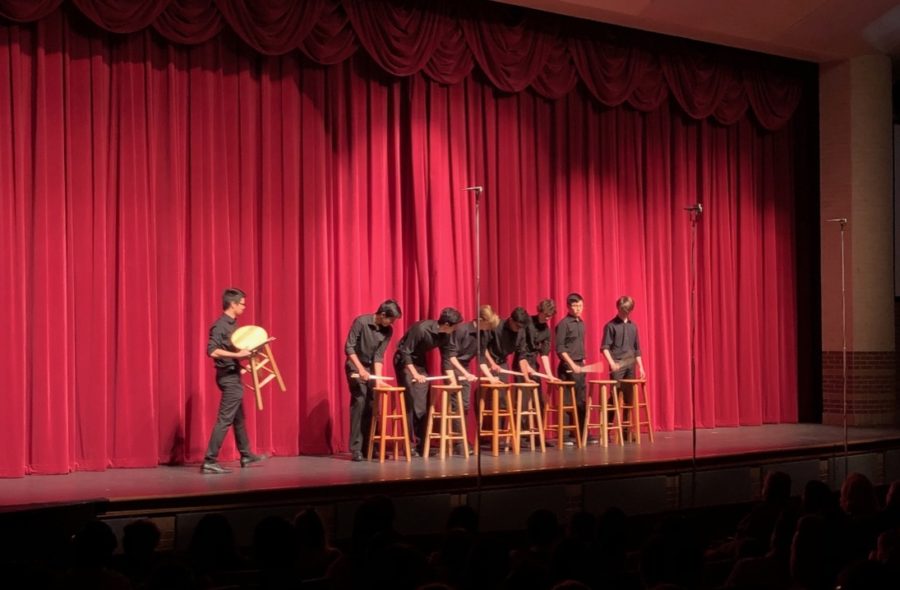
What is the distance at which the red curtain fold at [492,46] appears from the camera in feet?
30.9

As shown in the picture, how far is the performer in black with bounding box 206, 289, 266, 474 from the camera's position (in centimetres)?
855

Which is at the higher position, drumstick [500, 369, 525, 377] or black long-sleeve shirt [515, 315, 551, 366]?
black long-sleeve shirt [515, 315, 551, 366]

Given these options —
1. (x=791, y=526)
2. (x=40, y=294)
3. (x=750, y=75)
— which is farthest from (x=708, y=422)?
(x=791, y=526)

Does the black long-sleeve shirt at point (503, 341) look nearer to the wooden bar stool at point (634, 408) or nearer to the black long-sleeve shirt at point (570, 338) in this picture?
the black long-sleeve shirt at point (570, 338)

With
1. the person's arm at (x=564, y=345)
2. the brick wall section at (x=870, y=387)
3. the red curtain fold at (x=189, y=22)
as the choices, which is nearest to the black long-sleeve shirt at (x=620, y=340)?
the person's arm at (x=564, y=345)

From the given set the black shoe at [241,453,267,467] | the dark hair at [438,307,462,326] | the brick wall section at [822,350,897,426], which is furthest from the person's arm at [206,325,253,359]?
the brick wall section at [822,350,897,426]

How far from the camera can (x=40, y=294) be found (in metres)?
8.79

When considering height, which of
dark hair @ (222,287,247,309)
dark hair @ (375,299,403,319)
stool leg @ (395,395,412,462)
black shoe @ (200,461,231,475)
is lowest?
black shoe @ (200,461,231,475)

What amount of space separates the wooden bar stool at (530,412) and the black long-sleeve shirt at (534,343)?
0.36 meters

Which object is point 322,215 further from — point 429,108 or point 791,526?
point 791,526

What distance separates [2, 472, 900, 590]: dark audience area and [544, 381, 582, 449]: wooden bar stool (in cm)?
515

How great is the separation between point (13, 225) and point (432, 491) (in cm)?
377

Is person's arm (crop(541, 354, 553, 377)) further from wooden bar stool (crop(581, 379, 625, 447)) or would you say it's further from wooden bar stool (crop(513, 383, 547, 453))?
wooden bar stool (crop(581, 379, 625, 447))

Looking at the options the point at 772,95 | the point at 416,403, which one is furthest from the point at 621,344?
the point at 772,95
